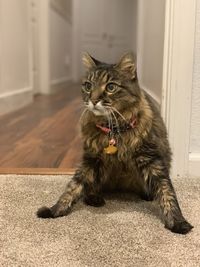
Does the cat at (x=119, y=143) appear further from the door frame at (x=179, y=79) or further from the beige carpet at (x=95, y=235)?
the door frame at (x=179, y=79)

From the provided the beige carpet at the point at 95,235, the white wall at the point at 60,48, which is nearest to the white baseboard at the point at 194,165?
the beige carpet at the point at 95,235

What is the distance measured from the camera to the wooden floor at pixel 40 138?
177 cm

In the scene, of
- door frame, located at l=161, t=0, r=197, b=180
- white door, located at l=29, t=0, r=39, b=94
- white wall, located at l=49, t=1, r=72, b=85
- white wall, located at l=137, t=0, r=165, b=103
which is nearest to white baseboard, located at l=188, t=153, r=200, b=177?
door frame, located at l=161, t=0, r=197, b=180

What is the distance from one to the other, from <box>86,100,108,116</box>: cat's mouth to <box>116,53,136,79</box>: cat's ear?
0.14 metres

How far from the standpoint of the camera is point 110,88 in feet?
3.66

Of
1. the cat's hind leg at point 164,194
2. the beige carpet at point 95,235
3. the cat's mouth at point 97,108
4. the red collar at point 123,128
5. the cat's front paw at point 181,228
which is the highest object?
the cat's mouth at point 97,108

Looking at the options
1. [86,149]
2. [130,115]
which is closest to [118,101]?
[130,115]

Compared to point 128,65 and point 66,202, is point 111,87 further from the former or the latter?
point 66,202

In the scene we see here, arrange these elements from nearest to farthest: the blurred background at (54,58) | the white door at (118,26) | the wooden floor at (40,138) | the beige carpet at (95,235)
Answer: the beige carpet at (95,235)
the wooden floor at (40,138)
the blurred background at (54,58)
the white door at (118,26)

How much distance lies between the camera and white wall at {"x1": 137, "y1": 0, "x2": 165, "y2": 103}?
1.85 metres

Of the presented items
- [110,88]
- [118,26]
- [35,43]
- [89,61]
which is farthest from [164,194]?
[118,26]

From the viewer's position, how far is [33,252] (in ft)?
3.01

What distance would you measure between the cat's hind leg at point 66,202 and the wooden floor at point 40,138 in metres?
0.42

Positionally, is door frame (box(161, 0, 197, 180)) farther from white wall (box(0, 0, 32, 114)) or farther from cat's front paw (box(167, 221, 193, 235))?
white wall (box(0, 0, 32, 114))
